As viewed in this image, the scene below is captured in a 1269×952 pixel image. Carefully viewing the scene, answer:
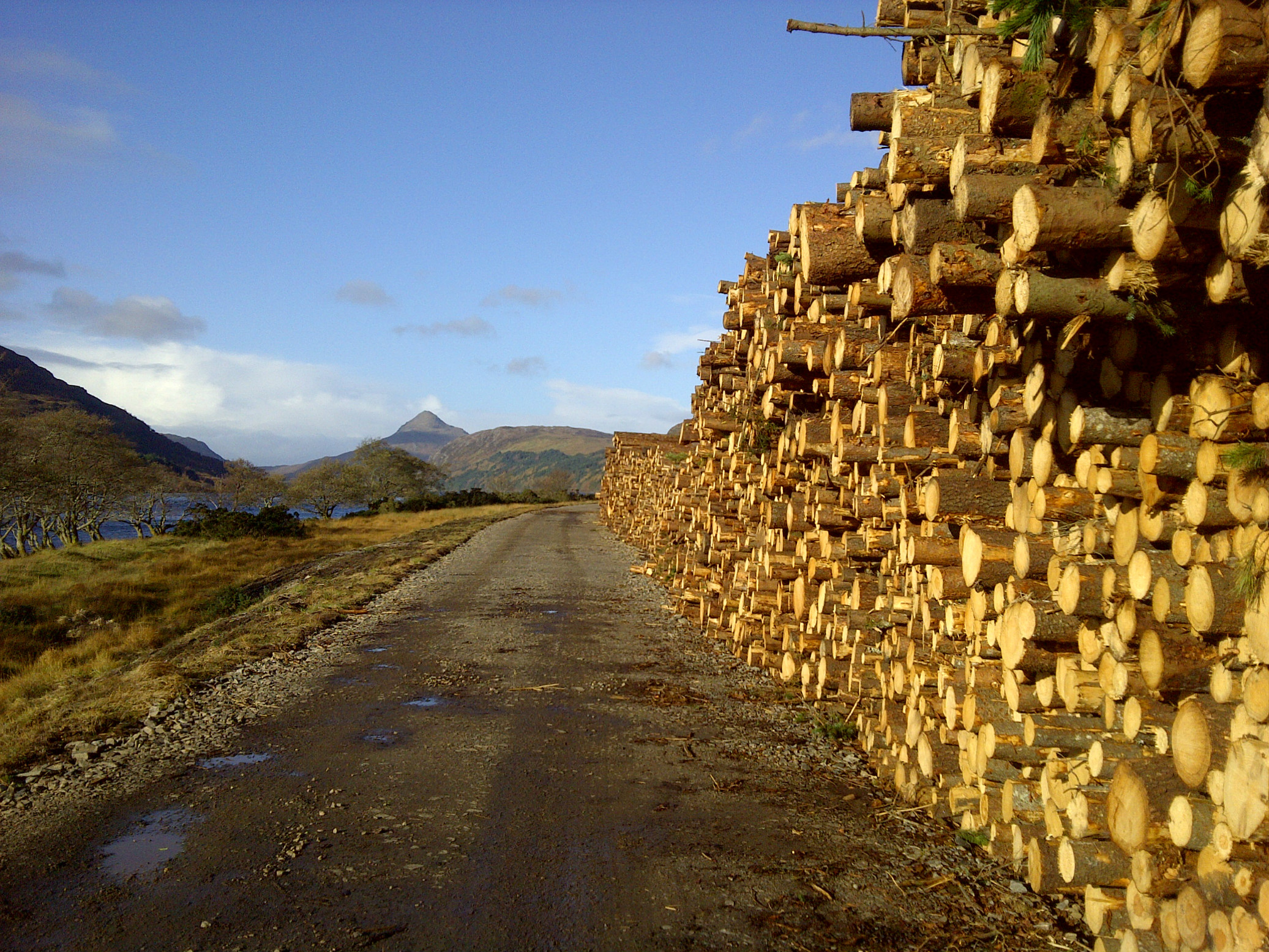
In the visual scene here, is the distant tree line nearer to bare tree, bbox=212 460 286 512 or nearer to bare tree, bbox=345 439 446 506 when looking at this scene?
bare tree, bbox=212 460 286 512

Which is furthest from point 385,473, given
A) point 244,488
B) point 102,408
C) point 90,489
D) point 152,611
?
point 102,408

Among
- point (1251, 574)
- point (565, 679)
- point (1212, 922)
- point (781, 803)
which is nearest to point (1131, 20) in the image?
point (1251, 574)

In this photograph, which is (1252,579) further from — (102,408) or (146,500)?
(102,408)

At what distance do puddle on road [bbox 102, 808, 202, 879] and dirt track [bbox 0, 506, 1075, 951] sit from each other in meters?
0.02

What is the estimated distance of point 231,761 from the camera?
5605 millimetres

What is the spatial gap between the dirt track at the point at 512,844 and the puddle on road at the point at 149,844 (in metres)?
0.02

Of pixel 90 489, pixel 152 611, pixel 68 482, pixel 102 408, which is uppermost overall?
pixel 102 408

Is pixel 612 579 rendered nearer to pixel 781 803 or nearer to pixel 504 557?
pixel 504 557

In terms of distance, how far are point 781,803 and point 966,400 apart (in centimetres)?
289

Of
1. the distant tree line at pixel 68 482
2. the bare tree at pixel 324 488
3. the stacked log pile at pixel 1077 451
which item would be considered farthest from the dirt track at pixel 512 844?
the bare tree at pixel 324 488

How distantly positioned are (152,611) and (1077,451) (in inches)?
909

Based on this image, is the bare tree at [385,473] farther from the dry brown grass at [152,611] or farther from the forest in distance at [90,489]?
the dry brown grass at [152,611]

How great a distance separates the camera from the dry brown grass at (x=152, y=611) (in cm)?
714

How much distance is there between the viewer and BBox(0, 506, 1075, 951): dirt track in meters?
3.65
